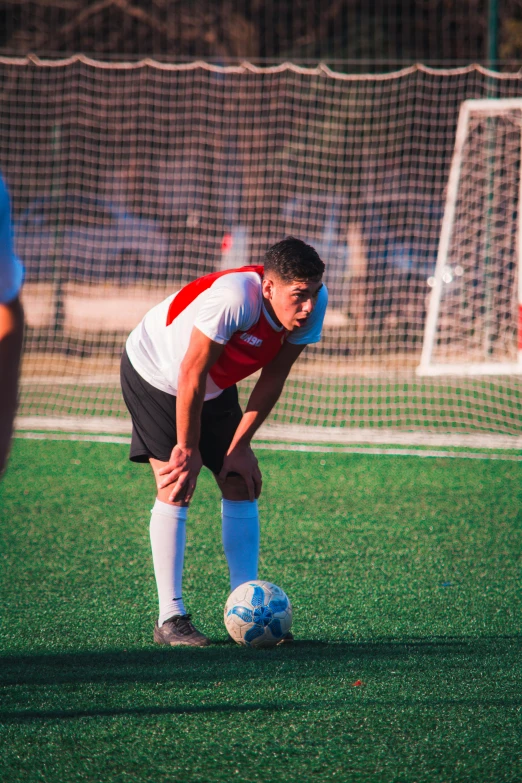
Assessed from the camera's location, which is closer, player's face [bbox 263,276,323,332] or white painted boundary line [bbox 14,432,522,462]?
player's face [bbox 263,276,323,332]

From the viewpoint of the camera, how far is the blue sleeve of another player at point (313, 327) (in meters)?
3.61

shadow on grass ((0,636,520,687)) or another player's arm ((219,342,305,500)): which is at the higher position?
another player's arm ((219,342,305,500))

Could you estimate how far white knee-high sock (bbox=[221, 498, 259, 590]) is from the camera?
386 cm

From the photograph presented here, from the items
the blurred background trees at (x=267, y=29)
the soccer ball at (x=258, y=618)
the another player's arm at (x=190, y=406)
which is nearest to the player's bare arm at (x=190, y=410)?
the another player's arm at (x=190, y=406)

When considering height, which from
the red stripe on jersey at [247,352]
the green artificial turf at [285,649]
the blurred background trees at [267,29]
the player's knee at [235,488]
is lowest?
the green artificial turf at [285,649]

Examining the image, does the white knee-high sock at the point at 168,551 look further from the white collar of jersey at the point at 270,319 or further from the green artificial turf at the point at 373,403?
the green artificial turf at the point at 373,403

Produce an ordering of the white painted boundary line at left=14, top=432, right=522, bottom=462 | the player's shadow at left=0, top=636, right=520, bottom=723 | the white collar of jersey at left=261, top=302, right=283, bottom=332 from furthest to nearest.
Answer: the white painted boundary line at left=14, top=432, right=522, bottom=462 → the white collar of jersey at left=261, top=302, right=283, bottom=332 → the player's shadow at left=0, top=636, right=520, bottom=723

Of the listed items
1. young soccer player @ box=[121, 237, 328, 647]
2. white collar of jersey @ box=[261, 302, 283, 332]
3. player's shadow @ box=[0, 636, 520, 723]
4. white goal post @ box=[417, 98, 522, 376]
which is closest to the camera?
player's shadow @ box=[0, 636, 520, 723]

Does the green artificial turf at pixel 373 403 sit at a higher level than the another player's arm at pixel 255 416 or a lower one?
lower

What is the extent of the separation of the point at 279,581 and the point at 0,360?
307 cm

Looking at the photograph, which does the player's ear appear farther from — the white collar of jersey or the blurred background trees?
the blurred background trees

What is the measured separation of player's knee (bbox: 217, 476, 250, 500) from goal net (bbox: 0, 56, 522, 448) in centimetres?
523

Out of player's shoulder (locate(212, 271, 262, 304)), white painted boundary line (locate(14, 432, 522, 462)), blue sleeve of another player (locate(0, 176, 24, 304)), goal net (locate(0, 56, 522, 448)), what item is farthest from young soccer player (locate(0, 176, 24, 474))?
goal net (locate(0, 56, 522, 448))

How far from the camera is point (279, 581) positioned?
15.3ft
